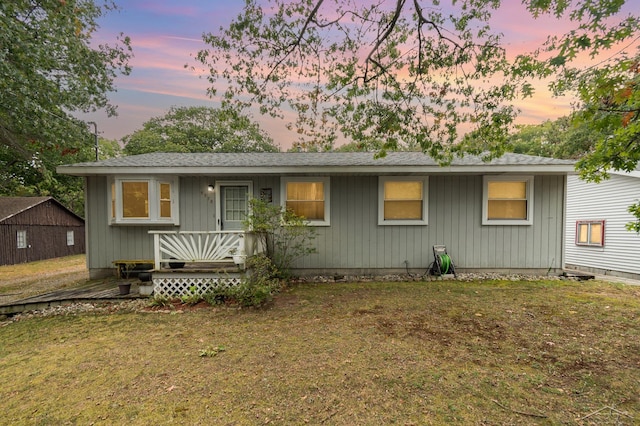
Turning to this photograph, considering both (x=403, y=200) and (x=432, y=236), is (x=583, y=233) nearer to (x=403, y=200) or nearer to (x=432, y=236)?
(x=432, y=236)

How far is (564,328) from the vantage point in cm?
380

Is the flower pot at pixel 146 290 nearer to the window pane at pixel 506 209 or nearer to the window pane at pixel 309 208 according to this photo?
the window pane at pixel 309 208

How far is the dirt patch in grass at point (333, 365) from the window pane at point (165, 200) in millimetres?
2893

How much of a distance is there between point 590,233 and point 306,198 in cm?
1077

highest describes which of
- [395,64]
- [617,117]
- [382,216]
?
[395,64]

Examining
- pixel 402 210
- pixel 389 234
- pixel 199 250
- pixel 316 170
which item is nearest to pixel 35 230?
pixel 199 250

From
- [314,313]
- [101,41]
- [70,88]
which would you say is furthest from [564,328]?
A: [101,41]

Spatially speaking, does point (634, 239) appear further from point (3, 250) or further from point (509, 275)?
point (3, 250)

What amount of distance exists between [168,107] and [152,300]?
88.1 feet

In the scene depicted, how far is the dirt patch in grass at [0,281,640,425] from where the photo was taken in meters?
2.20

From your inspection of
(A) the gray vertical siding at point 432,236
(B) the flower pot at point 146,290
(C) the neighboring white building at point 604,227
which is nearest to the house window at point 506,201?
(A) the gray vertical siding at point 432,236

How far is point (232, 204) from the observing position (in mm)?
7273

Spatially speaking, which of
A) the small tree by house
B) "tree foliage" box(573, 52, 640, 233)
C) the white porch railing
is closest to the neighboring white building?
"tree foliage" box(573, 52, 640, 233)

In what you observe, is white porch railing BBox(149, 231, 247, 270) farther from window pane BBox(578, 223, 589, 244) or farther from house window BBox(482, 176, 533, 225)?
window pane BBox(578, 223, 589, 244)
